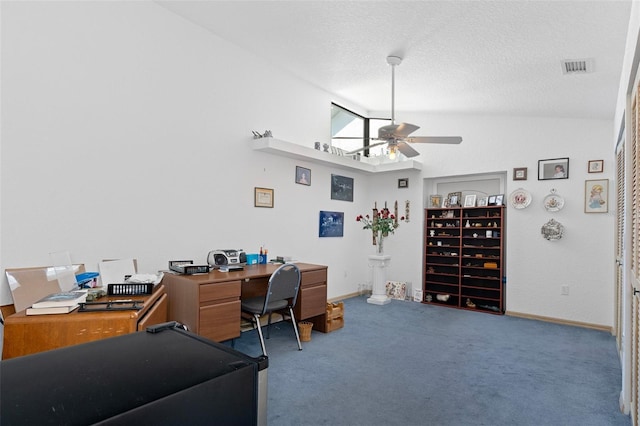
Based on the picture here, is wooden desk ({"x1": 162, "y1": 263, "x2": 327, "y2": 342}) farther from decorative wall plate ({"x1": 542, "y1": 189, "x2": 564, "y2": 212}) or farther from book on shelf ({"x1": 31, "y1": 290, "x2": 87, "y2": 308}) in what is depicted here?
decorative wall plate ({"x1": 542, "y1": 189, "x2": 564, "y2": 212})

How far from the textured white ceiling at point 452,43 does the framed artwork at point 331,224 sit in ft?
6.36

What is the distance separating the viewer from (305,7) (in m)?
2.99

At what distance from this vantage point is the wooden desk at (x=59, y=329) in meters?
1.71

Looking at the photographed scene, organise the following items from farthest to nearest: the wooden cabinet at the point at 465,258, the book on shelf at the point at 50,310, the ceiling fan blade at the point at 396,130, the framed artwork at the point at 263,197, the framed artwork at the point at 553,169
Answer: the wooden cabinet at the point at 465,258
the framed artwork at the point at 553,169
the framed artwork at the point at 263,197
the ceiling fan blade at the point at 396,130
the book on shelf at the point at 50,310

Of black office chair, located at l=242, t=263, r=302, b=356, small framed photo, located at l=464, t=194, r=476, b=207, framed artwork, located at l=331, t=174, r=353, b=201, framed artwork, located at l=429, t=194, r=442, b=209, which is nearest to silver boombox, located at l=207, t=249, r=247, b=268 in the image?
black office chair, located at l=242, t=263, r=302, b=356

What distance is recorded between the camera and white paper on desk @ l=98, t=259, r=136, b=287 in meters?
2.69

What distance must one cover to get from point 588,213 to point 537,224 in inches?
22.6

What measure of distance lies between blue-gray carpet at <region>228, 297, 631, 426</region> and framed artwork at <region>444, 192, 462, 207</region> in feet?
6.36

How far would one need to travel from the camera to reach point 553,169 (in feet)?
15.2

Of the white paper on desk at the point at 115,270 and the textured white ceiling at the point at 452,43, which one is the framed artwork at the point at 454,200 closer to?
the textured white ceiling at the point at 452,43

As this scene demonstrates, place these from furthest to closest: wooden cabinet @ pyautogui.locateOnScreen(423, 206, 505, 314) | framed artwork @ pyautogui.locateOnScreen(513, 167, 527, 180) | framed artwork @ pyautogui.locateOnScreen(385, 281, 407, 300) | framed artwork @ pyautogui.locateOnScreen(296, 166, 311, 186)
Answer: framed artwork @ pyautogui.locateOnScreen(385, 281, 407, 300), wooden cabinet @ pyautogui.locateOnScreen(423, 206, 505, 314), framed artwork @ pyautogui.locateOnScreen(513, 167, 527, 180), framed artwork @ pyautogui.locateOnScreen(296, 166, 311, 186)

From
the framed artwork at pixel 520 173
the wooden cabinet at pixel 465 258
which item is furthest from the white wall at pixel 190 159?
the wooden cabinet at pixel 465 258

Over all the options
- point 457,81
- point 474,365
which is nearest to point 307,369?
point 474,365

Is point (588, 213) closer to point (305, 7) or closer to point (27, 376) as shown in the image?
point (305, 7)
